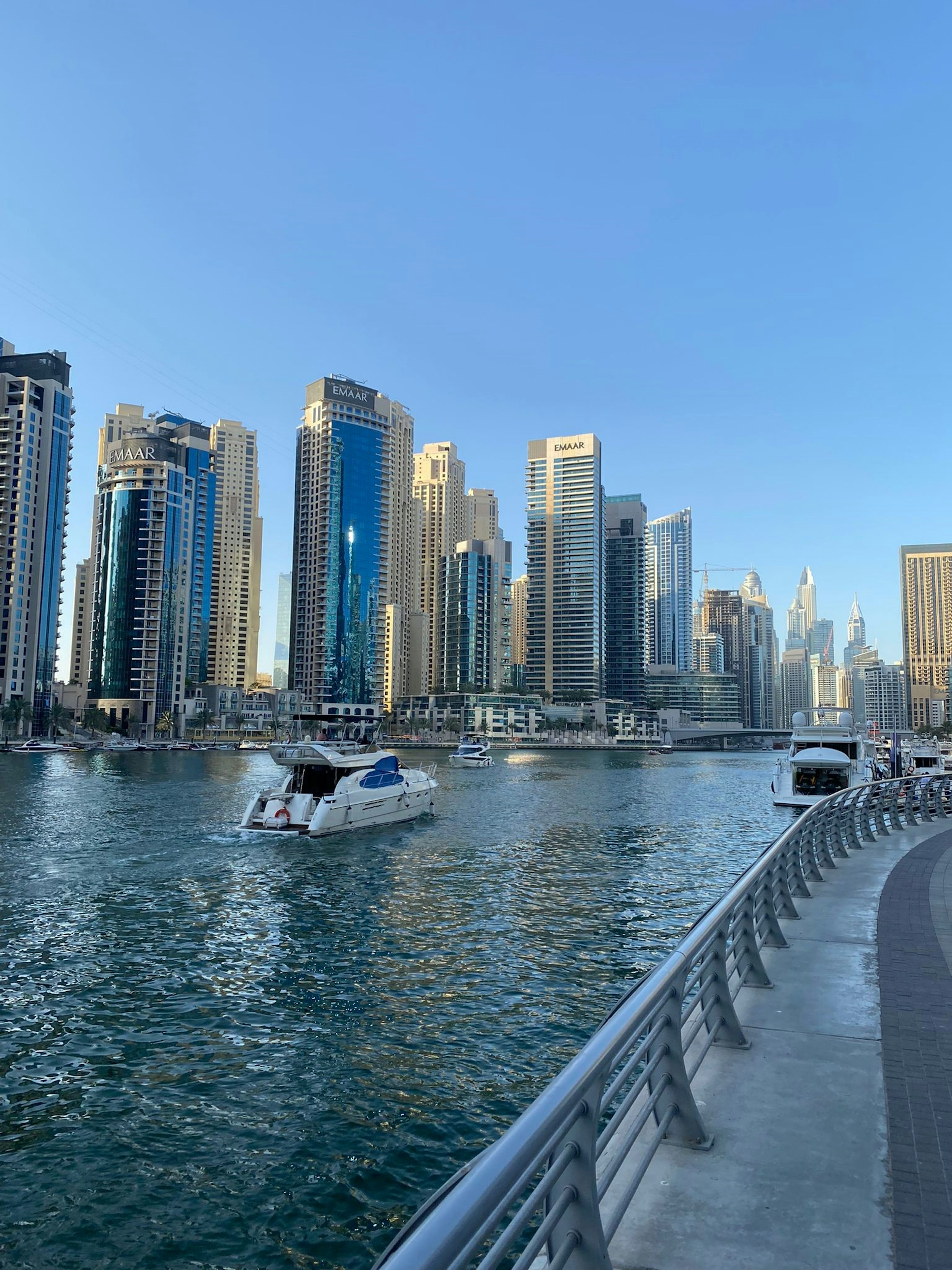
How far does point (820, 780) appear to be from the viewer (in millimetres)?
51312

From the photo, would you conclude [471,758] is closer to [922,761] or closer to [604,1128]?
[922,761]

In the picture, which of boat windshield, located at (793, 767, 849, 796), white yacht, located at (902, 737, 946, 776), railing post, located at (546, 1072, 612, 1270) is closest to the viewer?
railing post, located at (546, 1072, 612, 1270)

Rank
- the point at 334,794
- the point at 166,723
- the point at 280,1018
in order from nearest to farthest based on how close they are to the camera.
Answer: the point at 280,1018
the point at 334,794
the point at 166,723

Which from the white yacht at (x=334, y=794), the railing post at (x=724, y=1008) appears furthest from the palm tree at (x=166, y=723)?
the railing post at (x=724, y=1008)

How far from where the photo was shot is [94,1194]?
8.79 metres

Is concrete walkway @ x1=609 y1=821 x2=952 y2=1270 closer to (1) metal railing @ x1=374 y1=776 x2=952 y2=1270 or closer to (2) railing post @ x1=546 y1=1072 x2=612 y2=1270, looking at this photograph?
(1) metal railing @ x1=374 y1=776 x2=952 y2=1270

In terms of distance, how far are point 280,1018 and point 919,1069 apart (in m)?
10.4

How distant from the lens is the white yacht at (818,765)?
49.3m

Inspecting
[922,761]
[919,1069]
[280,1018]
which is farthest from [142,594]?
[919,1069]

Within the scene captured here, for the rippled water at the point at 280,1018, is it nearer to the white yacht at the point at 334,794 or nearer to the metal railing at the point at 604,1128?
the white yacht at the point at 334,794

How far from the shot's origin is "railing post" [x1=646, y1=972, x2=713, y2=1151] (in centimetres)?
557

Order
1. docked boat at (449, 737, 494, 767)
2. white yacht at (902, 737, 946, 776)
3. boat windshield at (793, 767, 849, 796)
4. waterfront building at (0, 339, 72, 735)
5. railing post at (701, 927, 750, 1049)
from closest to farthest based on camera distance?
1. railing post at (701, 927, 750, 1049)
2. boat windshield at (793, 767, 849, 796)
3. white yacht at (902, 737, 946, 776)
4. docked boat at (449, 737, 494, 767)
5. waterfront building at (0, 339, 72, 735)

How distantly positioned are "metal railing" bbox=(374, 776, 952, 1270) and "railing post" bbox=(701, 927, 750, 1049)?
12 mm

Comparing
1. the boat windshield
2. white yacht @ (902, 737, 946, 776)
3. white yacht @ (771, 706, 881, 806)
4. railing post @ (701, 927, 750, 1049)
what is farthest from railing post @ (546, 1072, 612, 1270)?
white yacht @ (902, 737, 946, 776)
